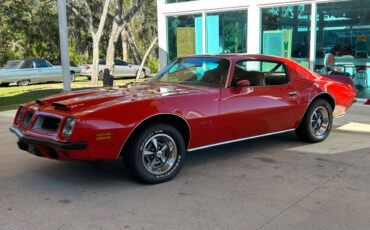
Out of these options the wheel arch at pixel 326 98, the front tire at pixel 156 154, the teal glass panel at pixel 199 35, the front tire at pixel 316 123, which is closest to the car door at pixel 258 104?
the front tire at pixel 316 123

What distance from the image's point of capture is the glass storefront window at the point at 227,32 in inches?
500

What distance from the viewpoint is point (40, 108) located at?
4.48 meters

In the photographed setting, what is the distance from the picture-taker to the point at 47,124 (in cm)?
434

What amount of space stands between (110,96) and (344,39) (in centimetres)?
878

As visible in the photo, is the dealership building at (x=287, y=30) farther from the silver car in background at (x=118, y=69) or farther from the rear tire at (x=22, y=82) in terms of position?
the silver car in background at (x=118, y=69)

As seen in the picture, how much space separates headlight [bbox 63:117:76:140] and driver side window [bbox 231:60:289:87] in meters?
2.23

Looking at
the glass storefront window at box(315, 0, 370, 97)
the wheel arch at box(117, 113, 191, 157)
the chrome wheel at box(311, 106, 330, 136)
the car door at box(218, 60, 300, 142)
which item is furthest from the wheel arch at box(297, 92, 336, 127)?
the glass storefront window at box(315, 0, 370, 97)

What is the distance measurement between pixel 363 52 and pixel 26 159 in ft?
31.2

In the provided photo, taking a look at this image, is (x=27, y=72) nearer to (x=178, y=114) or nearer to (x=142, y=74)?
(x=142, y=74)

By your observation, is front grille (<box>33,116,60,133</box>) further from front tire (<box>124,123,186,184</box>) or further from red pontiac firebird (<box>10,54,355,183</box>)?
front tire (<box>124,123,186,184</box>)

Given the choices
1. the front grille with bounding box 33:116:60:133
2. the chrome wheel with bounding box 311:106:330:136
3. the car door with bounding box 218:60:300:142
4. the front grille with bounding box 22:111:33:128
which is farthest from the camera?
the chrome wheel with bounding box 311:106:330:136

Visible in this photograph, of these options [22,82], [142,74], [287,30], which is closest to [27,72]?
[22,82]

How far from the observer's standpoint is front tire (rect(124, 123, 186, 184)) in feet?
14.0

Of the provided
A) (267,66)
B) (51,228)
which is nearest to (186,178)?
(51,228)
